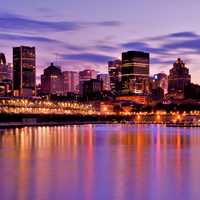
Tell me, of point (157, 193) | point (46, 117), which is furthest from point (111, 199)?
point (46, 117)

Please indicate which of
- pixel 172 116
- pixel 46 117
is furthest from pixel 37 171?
pixel 172 116

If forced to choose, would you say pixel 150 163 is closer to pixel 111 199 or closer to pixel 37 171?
pixel 37 171

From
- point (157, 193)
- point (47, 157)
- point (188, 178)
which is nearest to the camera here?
point (157, 193)

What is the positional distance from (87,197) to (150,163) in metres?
12.0

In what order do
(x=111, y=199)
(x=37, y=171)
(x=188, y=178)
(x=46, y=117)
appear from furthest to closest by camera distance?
(x=46, y=117) < (x=37, y=171) < (x=188, y=178) < (x=111, y=199)

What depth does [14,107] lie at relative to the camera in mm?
165625

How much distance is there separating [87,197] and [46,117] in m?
143

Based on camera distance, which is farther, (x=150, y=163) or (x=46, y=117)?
(x=46, y=117)

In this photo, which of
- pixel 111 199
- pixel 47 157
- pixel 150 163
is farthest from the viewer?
pixel 47 157

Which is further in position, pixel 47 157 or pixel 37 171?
pixel 47 157

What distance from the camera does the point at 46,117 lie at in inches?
6373

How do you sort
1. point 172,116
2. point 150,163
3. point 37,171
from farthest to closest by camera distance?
point 172,116
point 150,163
point 37,171

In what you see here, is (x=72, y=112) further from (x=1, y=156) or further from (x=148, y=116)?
(x=1, y=156)

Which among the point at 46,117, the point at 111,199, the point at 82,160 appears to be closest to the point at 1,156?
the point at 82,160
